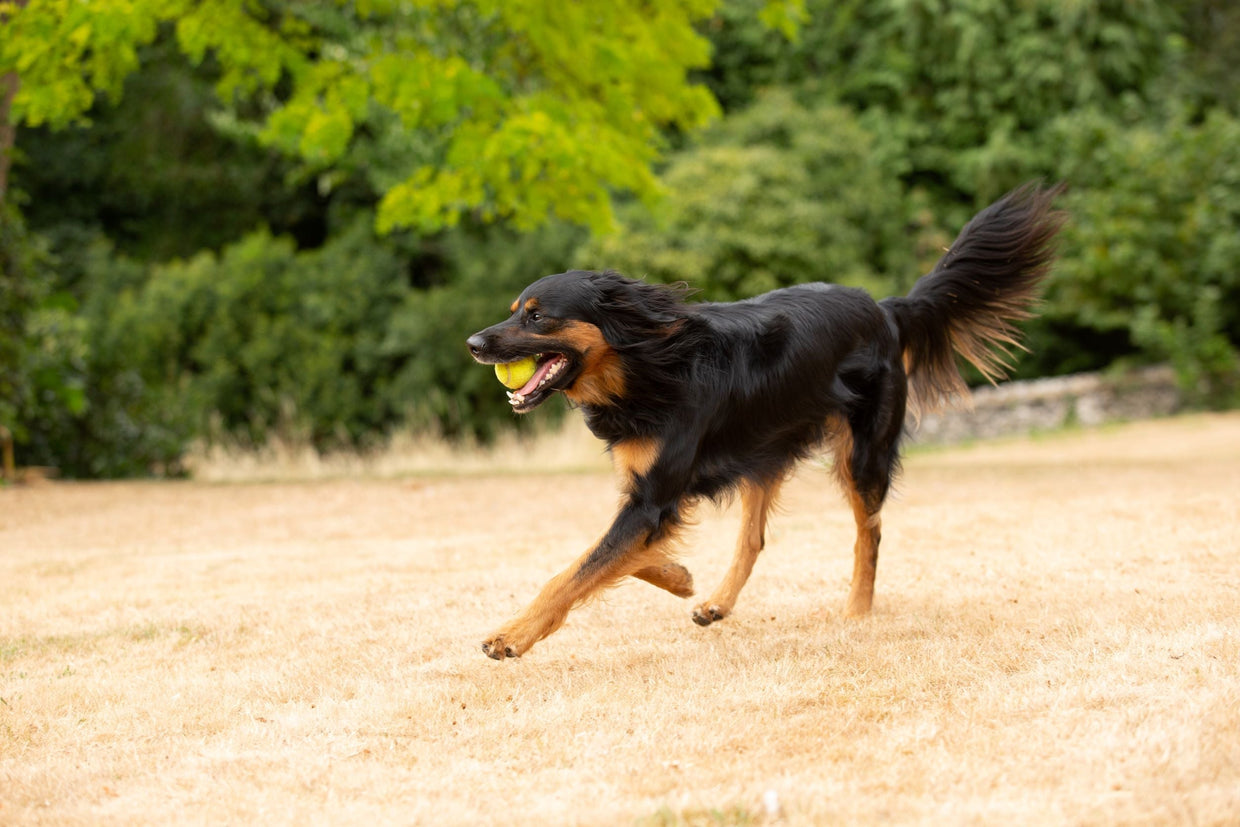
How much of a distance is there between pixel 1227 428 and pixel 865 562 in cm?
1256

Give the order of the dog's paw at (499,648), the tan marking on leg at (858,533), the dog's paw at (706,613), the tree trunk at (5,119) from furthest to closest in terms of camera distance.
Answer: the tree trunk at (5,119) < the tan marking on leg at (858,533) < the dog's paw at (706,613) < the dog's paw at (499,648)

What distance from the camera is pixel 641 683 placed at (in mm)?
4270

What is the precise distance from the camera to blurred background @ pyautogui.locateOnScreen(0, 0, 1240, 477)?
447 inches

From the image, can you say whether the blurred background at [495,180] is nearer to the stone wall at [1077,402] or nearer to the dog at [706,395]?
the stone wall at [1077,402]

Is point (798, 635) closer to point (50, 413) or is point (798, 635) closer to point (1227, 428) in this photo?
point (50, 413)

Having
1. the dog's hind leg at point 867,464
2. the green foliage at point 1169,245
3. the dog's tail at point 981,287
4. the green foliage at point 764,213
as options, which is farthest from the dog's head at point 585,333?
the green foliage at point 1169,245

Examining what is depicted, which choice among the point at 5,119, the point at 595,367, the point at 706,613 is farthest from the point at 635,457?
the point at 5,119

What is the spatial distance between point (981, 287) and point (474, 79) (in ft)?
19.3

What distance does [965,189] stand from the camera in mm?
21531

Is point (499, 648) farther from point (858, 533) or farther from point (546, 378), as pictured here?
point (858, 533)

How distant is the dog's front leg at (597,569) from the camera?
434 cm

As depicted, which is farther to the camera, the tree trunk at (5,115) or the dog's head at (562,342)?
the tree trunk at (5,115)

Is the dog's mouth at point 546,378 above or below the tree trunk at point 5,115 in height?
below

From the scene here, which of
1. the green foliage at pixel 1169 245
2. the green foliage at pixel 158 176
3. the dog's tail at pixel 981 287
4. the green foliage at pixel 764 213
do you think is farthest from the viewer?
the green foliage at pixel 158 176
